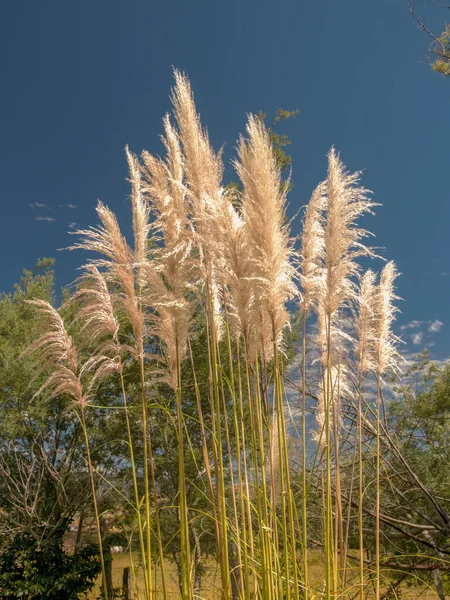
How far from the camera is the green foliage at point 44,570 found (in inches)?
326

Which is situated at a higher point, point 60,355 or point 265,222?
point 265,222

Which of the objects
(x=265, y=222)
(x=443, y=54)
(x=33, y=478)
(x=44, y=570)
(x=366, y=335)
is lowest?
(x=44, y=570)

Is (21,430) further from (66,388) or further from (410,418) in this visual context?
(66,388)

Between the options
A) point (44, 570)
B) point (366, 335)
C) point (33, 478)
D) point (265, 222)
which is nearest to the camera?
point (265, 222)

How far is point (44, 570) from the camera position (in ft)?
28.3

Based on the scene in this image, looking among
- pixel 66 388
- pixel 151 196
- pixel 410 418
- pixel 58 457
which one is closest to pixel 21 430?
pixel 58 457

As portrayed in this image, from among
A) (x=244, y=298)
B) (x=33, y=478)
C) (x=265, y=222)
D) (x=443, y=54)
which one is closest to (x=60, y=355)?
(x=244, y=298)

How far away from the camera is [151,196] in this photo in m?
2.45

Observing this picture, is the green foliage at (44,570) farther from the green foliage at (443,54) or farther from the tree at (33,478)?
the green foliage at (443,54)

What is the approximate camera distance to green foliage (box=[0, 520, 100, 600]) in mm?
8273

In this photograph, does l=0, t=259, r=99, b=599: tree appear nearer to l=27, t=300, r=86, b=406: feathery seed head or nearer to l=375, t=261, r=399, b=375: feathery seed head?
l=27, t=300, r=86, b=406: feathery seed head

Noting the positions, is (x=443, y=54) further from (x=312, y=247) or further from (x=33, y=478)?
(x=33, y=478)

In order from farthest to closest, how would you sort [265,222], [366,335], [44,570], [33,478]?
[33,478], [44,570], [366,335], [265,222]

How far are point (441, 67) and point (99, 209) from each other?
424 centimetres
